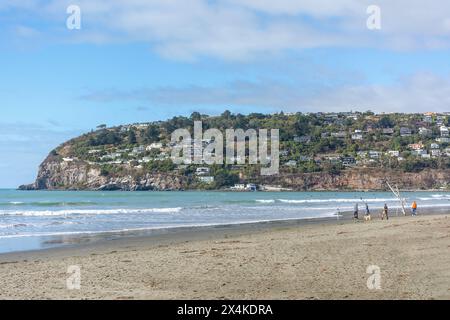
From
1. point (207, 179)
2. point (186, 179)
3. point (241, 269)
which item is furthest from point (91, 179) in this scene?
point (241, 269)

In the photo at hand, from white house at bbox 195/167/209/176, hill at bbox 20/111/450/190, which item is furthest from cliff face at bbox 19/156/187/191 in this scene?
white house at bbox 195/167/209/176

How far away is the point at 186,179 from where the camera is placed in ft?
387

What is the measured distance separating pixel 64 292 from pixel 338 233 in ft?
43.2

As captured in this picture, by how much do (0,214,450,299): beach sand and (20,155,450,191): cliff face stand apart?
91674 millimetres

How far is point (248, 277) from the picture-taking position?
11609 mm

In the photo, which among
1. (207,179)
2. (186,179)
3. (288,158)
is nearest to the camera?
(288,158)

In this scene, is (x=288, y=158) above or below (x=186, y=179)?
above

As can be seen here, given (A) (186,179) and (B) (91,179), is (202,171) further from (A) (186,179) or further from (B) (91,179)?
(B) (91,179)

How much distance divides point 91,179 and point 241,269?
374 feet

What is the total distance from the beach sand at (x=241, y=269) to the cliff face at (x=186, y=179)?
3609 inches

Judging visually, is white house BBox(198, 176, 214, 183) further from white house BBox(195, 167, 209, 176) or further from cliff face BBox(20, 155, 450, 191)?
cliff face BBox(20, 155, 450, 191)

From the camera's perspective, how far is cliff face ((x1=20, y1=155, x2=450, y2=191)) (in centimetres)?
11000

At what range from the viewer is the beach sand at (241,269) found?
1008 centimetres

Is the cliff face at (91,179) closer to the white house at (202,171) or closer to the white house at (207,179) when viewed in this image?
the white house at (207,179)
